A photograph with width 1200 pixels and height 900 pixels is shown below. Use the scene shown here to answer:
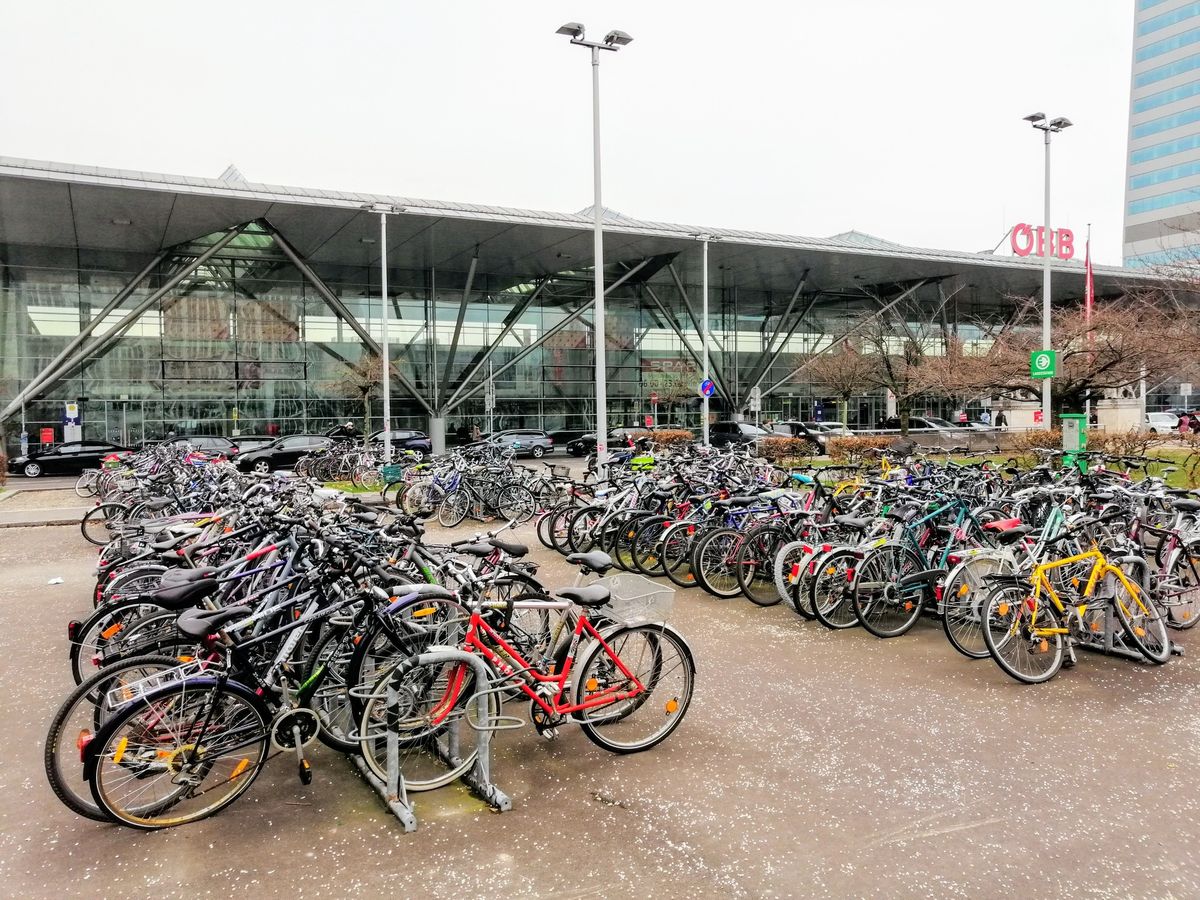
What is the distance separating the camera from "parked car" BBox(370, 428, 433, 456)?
30.3 m

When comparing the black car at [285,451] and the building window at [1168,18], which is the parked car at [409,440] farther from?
the building window at [1168,18]

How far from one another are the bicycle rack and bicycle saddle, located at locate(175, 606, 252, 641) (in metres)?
0.67

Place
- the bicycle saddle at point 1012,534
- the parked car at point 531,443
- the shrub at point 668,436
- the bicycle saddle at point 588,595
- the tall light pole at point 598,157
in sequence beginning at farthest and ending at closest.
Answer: the parked car at point 531,443
the shrub at point 668,436
the tall light pole at point 598,157
the bicycle saddle at point 1012,534
the bicycle saddle at point 588,595

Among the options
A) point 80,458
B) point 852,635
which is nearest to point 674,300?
point 80,458

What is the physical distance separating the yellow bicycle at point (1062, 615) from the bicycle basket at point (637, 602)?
7.49 ft

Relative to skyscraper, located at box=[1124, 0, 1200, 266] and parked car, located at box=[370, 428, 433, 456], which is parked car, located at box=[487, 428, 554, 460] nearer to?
parked car, located at box=[370, 428, 433, 456]

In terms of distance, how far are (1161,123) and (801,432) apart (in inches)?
2699

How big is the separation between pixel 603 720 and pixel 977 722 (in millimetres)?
2091

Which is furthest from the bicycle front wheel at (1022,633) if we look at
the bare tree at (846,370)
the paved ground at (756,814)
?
the bare tree at (846,370)

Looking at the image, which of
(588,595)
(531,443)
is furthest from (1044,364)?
(531,443)

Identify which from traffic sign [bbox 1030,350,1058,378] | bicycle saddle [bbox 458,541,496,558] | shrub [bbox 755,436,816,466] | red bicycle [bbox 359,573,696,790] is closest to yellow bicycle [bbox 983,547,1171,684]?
red bicycle [bbox 359,573,696,790]

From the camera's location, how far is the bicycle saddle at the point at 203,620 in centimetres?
331

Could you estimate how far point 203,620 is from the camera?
3.37 m

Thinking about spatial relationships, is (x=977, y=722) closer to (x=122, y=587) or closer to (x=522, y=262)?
(x=122, y=587)
